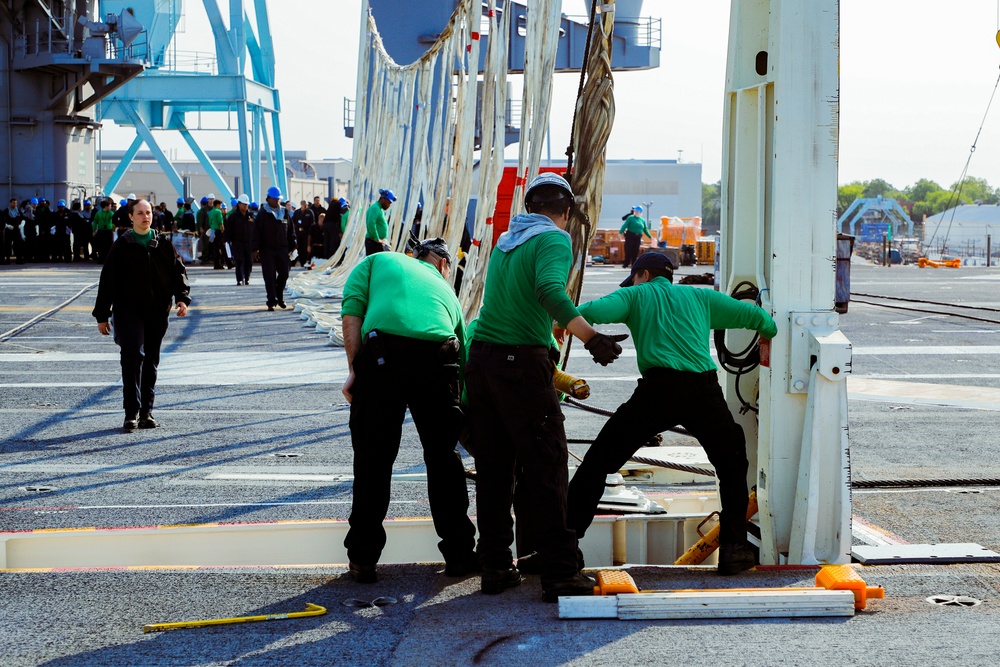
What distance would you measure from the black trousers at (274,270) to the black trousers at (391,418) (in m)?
13.8

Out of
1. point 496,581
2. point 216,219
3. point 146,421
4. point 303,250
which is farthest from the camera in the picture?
point 303,250

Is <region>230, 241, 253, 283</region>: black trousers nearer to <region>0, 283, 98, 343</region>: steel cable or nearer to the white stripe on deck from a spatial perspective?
<region>0, 283, 98, 343</region>: steel cable

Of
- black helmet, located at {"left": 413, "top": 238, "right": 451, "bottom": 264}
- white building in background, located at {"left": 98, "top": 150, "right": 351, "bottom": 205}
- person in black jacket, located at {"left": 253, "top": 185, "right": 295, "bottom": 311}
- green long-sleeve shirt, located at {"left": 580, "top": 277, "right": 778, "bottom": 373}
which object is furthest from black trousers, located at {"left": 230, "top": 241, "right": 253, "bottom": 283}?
white building in background, located at {"left": 98, "top": 150, "right": 351, "bottom": 205}

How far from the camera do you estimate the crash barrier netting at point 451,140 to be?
8.73 metres

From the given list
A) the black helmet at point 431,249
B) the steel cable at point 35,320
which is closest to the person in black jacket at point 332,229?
the steel cable at point 35,320

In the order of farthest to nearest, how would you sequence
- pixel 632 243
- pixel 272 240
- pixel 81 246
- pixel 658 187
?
pixel 658 187 < pixel 81 246 < pixel 632 243 < pixel 272 240

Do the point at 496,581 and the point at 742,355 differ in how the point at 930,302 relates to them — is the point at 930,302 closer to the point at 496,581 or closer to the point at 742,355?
the point at 742,355

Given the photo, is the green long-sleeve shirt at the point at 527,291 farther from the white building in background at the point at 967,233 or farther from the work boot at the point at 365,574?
the white building in background at the point at 967,233

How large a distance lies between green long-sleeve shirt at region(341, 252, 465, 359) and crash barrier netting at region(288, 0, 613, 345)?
138 cm

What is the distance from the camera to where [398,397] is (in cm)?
565

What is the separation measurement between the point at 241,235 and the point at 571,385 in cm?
2027

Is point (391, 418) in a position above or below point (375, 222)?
below

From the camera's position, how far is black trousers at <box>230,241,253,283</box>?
25500 mm

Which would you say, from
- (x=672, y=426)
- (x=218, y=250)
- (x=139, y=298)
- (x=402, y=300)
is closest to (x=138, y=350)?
(x=139, y=298)
